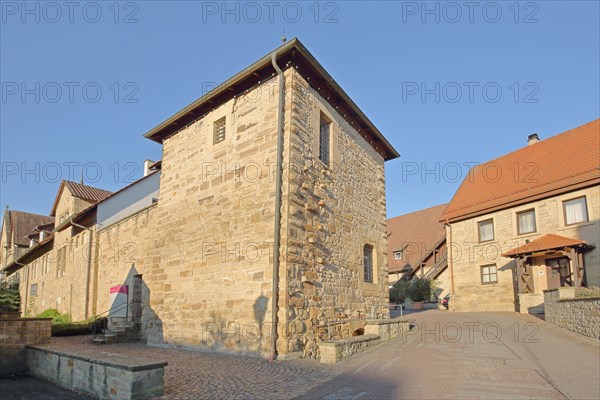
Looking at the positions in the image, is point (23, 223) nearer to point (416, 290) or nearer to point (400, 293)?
point (400, 293)

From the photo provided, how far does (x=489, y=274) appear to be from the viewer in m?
21.1

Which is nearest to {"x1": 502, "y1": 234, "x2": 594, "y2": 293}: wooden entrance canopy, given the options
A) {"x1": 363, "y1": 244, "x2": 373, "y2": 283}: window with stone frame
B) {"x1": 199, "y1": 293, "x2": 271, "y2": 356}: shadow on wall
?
{"x1": 363, "y1": 244, "x2": 373, "y2": 283}: window with stone frame

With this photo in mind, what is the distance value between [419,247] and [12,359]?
27933 mm

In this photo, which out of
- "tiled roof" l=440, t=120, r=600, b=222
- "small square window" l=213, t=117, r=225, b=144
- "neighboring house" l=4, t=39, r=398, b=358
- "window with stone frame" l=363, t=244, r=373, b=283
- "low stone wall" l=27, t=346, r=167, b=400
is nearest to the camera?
"low stone wall" l=27, t=346, r=167, b=400

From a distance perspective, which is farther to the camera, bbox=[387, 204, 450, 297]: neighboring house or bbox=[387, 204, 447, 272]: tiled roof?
bbox=[387, 204, 447, 272]: tiled roof

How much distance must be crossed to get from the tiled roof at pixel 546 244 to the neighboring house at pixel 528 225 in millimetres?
39

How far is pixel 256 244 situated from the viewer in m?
9.23

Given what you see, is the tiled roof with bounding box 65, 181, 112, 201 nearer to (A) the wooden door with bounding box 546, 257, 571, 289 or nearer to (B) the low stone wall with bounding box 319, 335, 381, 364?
(B) the low stone wall with bounding box 319, 335, 381, 364

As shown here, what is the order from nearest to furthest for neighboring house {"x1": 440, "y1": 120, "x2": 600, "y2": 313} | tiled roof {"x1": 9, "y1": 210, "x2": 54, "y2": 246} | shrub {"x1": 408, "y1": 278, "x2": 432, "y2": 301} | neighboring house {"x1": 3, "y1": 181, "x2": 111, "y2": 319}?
1. neighboring house {"x1": 440, "y1": 120, "x2": 600, "y2": 313}
2. neighboring house {"x1": 3, "y1": 181, "x2": 111, "y2": 319}
3. shrub {"x1": 408, "y1": 278, "x2": 432, "y2": 301}
4. tiled roof {"x1": 9, "y1": 210, "x2": 54, "y2": 246}

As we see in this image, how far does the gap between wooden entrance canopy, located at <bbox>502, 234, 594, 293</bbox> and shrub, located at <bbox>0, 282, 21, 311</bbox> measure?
94.3ft

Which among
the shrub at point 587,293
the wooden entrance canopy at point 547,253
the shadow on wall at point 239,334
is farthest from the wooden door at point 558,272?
the shadow on wall at point 239,334

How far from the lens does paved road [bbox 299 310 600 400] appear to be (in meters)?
6.09

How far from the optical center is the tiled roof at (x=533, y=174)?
1816 centimetres

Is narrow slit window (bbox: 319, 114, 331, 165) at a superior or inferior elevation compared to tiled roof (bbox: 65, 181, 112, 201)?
inferior
